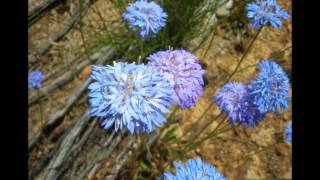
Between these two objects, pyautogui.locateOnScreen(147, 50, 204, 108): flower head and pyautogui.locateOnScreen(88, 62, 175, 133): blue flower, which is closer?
pyautogui.locateOnScreen(88, 62, 175, 133): blue flower

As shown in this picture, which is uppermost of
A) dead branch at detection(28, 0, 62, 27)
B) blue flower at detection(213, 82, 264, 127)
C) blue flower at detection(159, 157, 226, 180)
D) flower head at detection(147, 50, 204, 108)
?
dead branch at detection(28, 0, 62, 27)

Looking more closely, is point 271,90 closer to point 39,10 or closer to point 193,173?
point 193,173

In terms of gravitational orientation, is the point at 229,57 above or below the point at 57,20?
below

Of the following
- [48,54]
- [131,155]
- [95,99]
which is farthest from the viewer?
[48,54]

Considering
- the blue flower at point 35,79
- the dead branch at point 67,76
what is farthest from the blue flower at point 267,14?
the blue flower at point 35,79

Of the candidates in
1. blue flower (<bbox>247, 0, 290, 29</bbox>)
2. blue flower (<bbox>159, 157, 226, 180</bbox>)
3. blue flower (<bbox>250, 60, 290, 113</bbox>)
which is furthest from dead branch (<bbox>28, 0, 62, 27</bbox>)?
blue flower (<bbox>159, 157, 226, 180</bbox>)

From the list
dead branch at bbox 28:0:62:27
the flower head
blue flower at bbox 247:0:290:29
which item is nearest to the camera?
the flower head

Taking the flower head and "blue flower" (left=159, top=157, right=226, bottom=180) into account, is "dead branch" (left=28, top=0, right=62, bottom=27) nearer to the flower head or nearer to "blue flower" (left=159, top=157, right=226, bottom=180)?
the flower head
